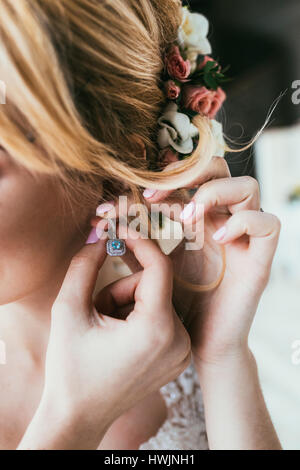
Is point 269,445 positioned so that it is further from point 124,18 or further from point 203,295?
point 124,18

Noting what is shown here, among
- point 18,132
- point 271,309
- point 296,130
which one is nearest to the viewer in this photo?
point 18,132

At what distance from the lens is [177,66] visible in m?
0.73

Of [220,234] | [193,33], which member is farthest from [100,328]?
[193,33]

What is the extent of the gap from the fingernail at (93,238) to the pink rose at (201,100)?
0.29 metres

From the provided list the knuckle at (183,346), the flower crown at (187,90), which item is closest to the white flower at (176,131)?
the flower crown at (187,90)

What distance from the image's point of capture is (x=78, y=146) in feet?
1.91

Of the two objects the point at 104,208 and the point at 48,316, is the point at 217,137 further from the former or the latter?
the point at 48,316

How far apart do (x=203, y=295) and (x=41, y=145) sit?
1.31ft

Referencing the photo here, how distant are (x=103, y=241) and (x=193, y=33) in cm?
45

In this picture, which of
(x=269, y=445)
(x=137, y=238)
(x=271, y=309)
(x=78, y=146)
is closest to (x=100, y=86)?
(x=78, y=146)

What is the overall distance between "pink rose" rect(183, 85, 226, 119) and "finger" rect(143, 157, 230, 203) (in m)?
0.13

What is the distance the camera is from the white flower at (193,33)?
77 cm

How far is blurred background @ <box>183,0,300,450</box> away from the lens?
3045mm

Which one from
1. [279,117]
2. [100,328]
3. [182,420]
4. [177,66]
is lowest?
[279,117]
